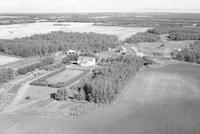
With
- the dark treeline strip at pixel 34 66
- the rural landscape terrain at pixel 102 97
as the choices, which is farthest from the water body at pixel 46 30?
the dark treeline strip at pixel 34 66

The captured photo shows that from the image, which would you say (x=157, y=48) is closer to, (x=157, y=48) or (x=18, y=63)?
(x=157, y=48)

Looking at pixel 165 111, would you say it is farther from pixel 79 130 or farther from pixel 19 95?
pixel 19 95

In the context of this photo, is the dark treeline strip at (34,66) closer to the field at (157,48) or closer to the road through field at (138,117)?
the road through field at (138,117)

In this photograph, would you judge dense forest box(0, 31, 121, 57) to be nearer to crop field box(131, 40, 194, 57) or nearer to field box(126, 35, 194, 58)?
field box(126, 35, 194, 58)

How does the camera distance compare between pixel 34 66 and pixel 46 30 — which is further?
pixel 46 30

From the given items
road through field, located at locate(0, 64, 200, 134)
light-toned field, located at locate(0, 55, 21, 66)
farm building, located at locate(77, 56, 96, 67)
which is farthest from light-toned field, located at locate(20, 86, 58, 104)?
light-toned field, located at locate(0, 55, 21, 66)

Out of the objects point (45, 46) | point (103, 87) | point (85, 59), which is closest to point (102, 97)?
point (103, 87)

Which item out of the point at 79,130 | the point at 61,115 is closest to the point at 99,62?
the point at 61,115
